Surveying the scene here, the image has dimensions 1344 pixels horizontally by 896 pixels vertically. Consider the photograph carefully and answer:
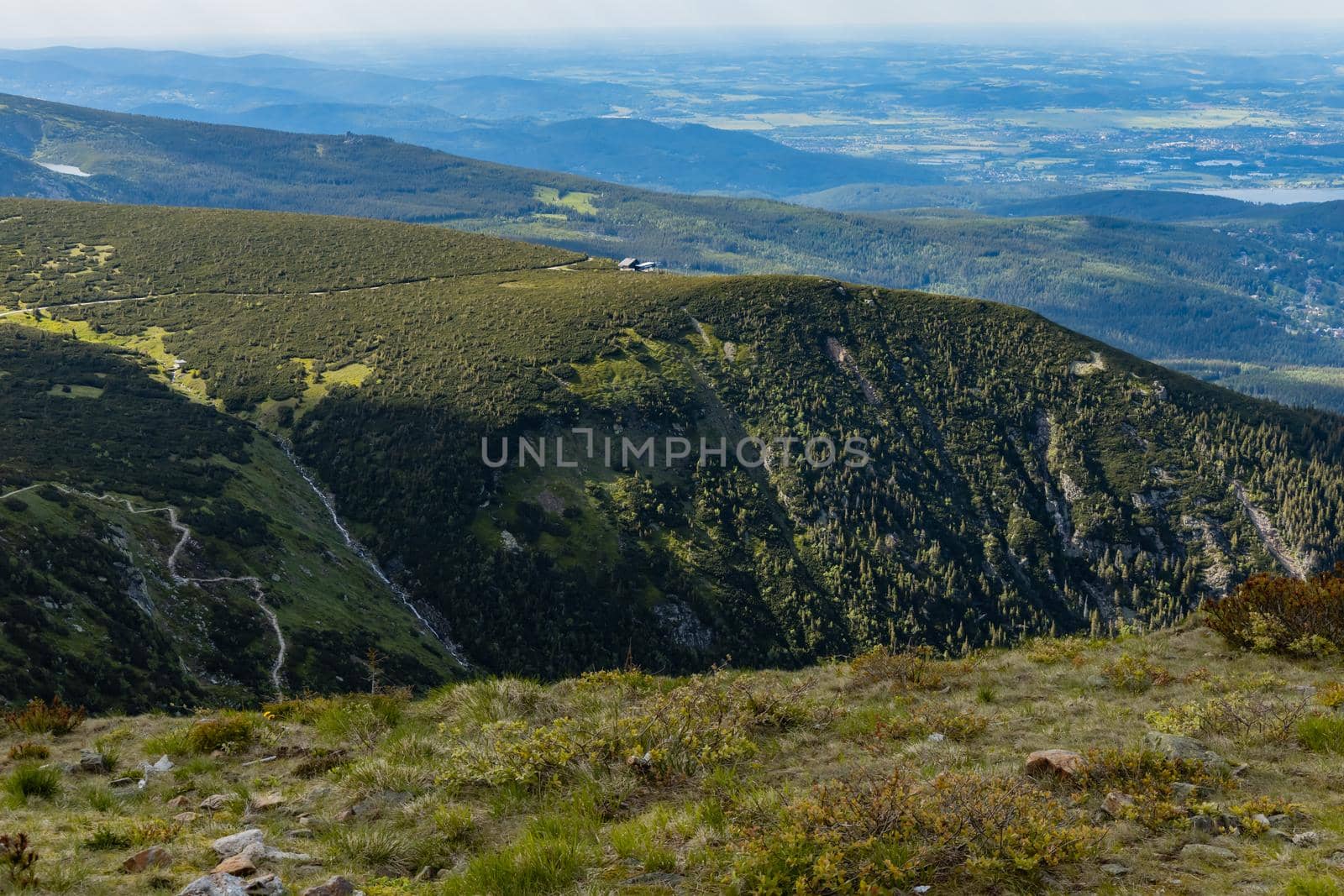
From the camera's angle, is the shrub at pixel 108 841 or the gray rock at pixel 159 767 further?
the gray rock at pixel 159 767

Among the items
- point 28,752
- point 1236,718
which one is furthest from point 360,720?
point 1236,718

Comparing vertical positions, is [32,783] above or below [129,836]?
below

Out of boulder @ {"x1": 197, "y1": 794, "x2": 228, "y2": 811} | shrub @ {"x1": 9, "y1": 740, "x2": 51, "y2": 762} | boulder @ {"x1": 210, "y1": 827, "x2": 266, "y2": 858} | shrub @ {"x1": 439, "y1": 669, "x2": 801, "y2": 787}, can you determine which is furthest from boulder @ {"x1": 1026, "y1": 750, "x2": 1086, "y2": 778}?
shrub @ {"x1": 9, "y1": 740, "x2": 51, "y2": 762}

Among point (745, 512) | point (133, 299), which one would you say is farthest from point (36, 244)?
point (745, 512)

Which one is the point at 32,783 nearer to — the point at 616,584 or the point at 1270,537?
the point at 616,584

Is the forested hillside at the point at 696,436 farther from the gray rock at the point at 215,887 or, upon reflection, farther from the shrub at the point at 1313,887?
the shrub at the point at 1313,887

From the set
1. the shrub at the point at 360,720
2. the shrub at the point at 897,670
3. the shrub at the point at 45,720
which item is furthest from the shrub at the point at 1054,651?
the shrub at the point at 45,720
